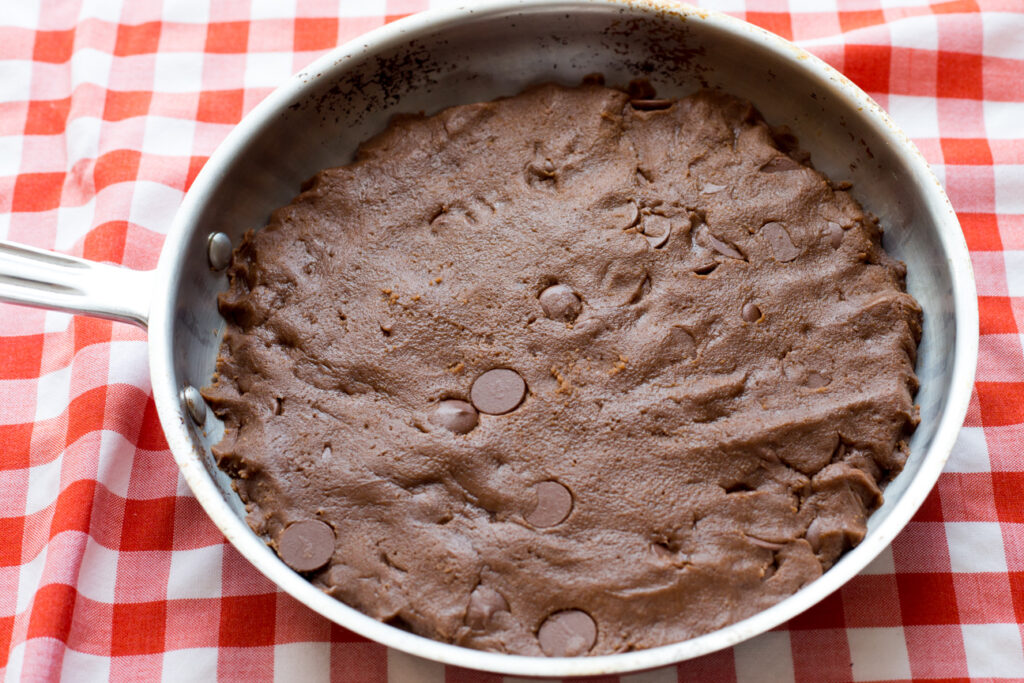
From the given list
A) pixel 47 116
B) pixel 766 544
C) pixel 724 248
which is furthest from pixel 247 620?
pixel 47 116

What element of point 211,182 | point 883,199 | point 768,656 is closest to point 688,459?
point 768,656

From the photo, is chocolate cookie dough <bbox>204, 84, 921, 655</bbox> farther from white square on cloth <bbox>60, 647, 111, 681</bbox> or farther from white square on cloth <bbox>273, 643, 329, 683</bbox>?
white square on cloth <bbox>60, 647, 111, 681</bbox>

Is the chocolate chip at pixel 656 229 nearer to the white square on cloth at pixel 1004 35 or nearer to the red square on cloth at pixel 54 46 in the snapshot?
the white square on cloth at pixel 1004 35

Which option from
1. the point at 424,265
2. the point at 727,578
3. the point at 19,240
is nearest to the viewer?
the point at 727,578

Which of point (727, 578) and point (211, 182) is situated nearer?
point (727, 578)

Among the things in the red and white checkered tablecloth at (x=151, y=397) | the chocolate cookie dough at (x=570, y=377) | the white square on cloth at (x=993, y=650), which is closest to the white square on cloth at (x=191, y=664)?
the red and white checkered tablecloth at (x=151, y=397)

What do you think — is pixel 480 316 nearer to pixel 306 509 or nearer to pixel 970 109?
pixel 306 509

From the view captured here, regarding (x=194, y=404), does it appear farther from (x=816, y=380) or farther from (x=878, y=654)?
(x=878, y=654)
